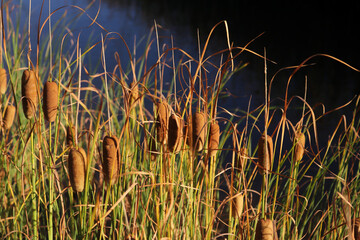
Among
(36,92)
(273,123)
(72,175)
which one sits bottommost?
(273,123)

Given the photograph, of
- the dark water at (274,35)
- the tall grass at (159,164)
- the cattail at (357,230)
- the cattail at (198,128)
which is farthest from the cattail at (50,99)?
the dark water at (274,35)

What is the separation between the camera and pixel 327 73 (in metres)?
6.48

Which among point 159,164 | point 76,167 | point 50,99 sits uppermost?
point 50,99

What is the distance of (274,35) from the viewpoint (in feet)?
28.3

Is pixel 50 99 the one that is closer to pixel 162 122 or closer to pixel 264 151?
pixel 162 122

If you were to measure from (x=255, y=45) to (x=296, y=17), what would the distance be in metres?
3.01

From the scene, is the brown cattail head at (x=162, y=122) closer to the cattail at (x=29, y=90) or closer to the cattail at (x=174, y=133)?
the cattail at (x=174, y=133)

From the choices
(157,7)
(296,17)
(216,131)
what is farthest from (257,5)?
(216,131)

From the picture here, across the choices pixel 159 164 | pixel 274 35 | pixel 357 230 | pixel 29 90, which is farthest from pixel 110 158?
pixel 274 35

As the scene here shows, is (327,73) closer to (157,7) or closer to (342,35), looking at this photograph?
(342,35)

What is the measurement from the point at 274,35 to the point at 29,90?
26.1 ft

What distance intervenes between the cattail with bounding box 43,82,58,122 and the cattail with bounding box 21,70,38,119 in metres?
0.04

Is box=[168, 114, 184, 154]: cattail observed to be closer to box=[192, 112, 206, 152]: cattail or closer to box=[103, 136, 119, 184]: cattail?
box=[192, 112, 206, 152]: cattail

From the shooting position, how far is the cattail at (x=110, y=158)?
89cm
